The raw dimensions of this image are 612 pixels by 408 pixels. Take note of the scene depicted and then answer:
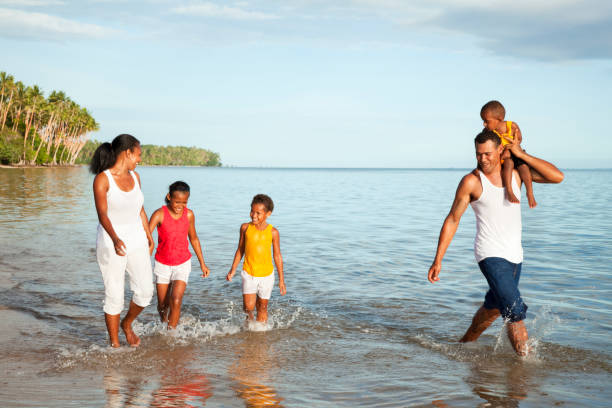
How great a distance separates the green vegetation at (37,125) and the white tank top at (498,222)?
279ft

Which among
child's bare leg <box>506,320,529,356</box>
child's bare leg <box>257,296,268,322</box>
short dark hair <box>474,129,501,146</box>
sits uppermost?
short dark hair <box>474,129,501,146</box>

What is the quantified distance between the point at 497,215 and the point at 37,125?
330ft

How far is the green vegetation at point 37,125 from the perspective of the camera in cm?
8044

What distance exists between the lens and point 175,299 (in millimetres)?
6523

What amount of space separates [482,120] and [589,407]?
8.95ft

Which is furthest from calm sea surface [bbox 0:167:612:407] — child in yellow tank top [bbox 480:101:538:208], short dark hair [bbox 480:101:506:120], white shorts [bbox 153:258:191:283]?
short dark hair [bbox 480:101:506:120]

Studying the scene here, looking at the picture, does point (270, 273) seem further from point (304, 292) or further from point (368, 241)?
point (368, 241)

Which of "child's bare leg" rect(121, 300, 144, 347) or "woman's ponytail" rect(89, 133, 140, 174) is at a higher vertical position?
"woman's ponytail" rect(89, 133, 140, 174)

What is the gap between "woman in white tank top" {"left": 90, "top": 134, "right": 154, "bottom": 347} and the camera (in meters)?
5.41

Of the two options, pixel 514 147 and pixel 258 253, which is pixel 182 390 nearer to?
pixel 258 253

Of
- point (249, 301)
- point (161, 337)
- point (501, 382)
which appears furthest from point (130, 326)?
point (501, 382)

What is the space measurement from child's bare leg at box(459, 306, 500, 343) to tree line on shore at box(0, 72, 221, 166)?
84.3 m

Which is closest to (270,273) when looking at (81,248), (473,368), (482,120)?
(473,368)

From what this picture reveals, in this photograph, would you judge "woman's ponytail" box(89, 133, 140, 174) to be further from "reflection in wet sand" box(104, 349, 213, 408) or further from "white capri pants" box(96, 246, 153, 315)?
"reflection in wet sand" box(104, 349, 213, 408)
